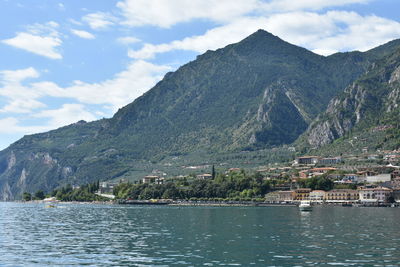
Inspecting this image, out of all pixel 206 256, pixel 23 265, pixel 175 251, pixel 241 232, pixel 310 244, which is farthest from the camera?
pixel 241 232

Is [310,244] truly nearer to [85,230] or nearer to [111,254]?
[111,254]

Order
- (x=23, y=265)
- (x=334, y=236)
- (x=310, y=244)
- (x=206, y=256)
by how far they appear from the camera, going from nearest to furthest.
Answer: (x=23, y=265), (x=206, y=256), (x=310, y=244), (x=334, y=236)

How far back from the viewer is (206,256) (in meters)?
68.2

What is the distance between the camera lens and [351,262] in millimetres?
63438

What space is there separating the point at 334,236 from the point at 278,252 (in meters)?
21.4

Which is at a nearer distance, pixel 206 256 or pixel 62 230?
pixel 206 256

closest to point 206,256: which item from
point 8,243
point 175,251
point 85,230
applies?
point 175,251

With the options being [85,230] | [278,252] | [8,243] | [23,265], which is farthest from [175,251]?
[85,230]

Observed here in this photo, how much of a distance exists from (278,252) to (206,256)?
364 inches

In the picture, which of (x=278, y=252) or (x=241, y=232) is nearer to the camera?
(x=278, y=252)

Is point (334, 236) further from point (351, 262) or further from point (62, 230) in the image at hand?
point (62, 230)

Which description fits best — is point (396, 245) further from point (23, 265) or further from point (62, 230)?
point (62, 230)

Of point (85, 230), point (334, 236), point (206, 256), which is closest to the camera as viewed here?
point (206, 256)

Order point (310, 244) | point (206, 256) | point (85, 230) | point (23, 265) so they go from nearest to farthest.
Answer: point (23, 265)
point (206, 256)
point (310, 244)
point (85, 230)
